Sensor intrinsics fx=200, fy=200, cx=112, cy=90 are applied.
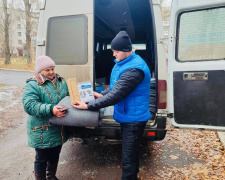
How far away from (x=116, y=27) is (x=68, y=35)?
371 cm

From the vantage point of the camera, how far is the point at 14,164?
11.2 feet

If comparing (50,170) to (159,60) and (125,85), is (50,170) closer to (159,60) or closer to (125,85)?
(125,85)

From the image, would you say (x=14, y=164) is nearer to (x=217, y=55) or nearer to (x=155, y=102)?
(x=155, y=102)

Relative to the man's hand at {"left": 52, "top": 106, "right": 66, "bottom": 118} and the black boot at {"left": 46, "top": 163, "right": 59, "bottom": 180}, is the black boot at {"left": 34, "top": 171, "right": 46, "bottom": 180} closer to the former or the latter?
the black boot at {"left": 46, "top": 163, "right": 59, "bottom": 180}

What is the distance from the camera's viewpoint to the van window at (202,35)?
2.38m

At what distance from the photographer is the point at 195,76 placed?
97.8 inches

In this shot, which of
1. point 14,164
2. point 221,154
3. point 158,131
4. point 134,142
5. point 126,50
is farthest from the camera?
point 221,154

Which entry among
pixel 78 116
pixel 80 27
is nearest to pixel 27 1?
pixel 80 27

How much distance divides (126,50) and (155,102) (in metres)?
1.15

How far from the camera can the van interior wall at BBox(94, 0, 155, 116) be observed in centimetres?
472

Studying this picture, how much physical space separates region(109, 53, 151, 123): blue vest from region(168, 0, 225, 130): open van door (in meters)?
0.53

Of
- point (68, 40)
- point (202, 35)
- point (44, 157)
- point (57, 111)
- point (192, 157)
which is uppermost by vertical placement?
point (68, 40)

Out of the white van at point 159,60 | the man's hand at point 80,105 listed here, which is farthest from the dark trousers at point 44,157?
the man's hand at point 80,105

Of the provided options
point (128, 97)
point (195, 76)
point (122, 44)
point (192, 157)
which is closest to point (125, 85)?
point (128, 97)
